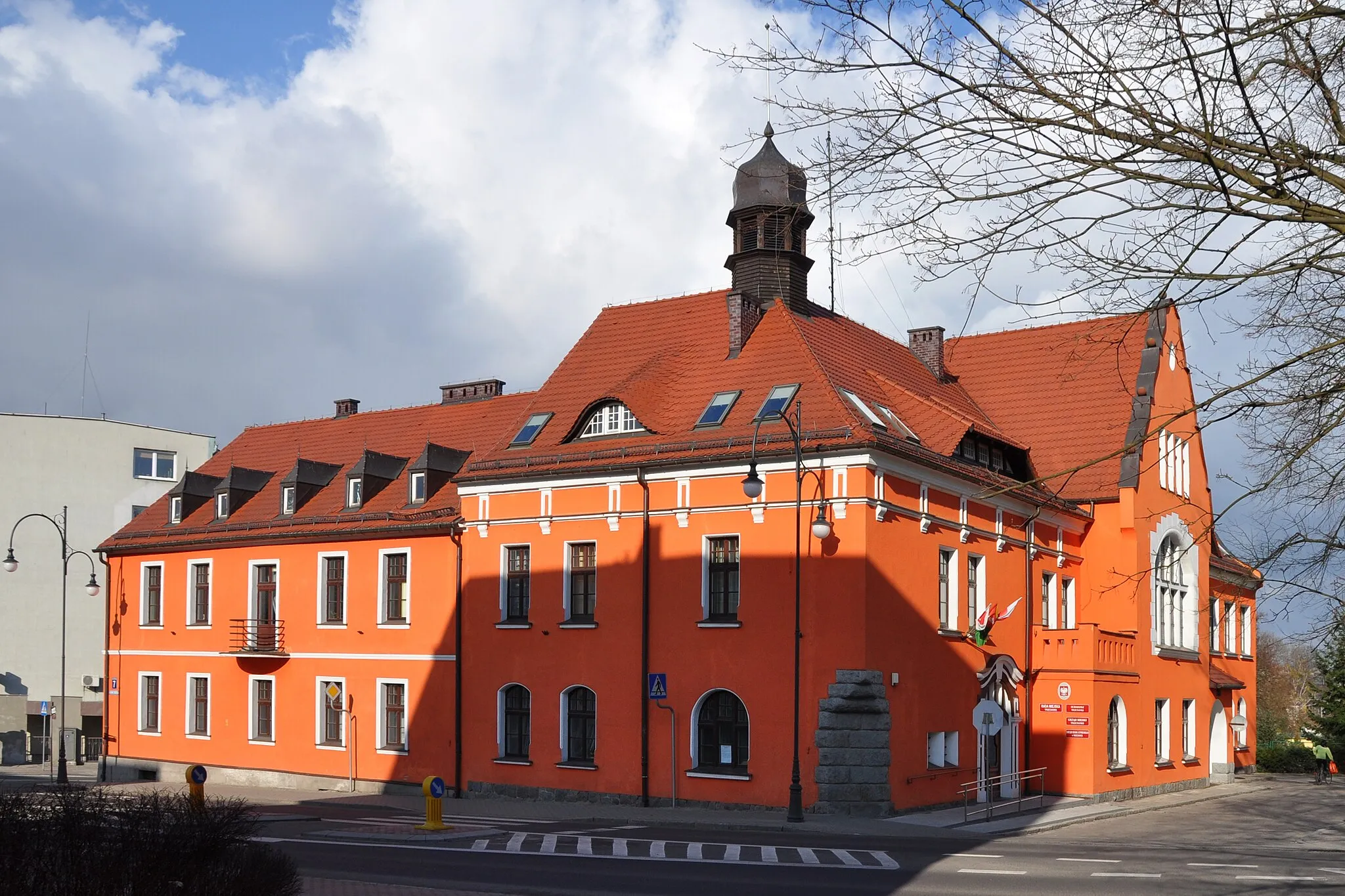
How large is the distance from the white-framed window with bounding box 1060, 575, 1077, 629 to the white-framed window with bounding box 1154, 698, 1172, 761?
345 centimetres

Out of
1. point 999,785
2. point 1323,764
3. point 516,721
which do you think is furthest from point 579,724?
point 1323,764

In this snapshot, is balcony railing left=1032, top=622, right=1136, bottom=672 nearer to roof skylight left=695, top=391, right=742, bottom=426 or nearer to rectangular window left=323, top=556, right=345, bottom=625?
roof skylight left=695, top=391, right=742, bottom=426

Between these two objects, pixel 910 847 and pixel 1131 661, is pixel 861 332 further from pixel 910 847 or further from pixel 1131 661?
pixel 910 847

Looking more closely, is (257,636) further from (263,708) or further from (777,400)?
(777,400)

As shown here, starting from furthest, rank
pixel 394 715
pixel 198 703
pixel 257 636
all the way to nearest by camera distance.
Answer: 1. pixel 198 703
2. pixel 257 636
3. pixel 394 715

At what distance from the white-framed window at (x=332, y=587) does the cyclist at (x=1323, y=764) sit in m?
31.3

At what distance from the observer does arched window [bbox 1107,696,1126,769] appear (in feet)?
112

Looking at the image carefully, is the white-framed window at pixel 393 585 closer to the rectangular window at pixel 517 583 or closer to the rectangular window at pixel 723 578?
the rectangular window at pixel 517 583

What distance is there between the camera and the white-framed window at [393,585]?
115 ft

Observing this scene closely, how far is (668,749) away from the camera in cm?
2875

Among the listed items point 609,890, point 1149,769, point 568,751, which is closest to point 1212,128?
point 609,890

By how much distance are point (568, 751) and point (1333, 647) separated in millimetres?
22186

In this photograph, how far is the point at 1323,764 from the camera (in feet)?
148

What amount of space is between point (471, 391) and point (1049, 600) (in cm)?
1848
